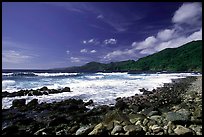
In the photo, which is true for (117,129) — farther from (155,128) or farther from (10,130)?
(10,130)

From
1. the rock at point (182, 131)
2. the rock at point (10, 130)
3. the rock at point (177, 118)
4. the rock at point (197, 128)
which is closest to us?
the rock at point (182, 131)

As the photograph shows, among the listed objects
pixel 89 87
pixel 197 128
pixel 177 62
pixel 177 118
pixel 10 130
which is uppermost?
pixel 177 62

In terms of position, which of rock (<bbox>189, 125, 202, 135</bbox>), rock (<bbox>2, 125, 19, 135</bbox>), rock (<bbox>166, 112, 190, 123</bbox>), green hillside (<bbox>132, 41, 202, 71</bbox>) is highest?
green hillside (<bbox>132, 41, 202, 71</bbox>)

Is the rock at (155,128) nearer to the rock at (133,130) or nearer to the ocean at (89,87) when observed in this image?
the rock at (133,130)

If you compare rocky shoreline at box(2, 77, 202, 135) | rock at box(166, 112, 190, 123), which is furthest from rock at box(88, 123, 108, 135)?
rock at box(166, 112, 190, 123)

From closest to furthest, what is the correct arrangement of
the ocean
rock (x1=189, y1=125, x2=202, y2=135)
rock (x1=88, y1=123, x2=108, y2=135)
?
rock (x1=189, y1=125, x2=202, y2=135), rock (x1=88, y1=123, x2=108, y2=135), the ocean

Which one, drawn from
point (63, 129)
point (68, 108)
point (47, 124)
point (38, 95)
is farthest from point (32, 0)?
point (38, 95)

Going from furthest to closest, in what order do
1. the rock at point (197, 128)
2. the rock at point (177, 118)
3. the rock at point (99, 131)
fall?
the rock at point (177, 118)
the rock at point (99, 131)
the rock at point (197, 128)

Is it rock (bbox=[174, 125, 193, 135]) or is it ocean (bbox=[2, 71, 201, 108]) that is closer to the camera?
rock (bbox=[174, 125, 193, 135])

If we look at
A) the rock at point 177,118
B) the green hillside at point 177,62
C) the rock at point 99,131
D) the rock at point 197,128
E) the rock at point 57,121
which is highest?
the green hillside at point 177,62

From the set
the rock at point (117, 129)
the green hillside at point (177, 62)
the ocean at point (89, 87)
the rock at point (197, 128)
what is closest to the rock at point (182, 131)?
the rock at point (197, 128)

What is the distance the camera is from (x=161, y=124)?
6348mm

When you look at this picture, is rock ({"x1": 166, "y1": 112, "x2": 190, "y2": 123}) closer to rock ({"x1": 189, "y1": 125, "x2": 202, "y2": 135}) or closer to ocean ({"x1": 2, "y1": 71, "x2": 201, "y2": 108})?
rock ({"x1": 189, "y1": 125, "x2": 202, "y2": 135})

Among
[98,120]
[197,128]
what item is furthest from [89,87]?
[197,128]
